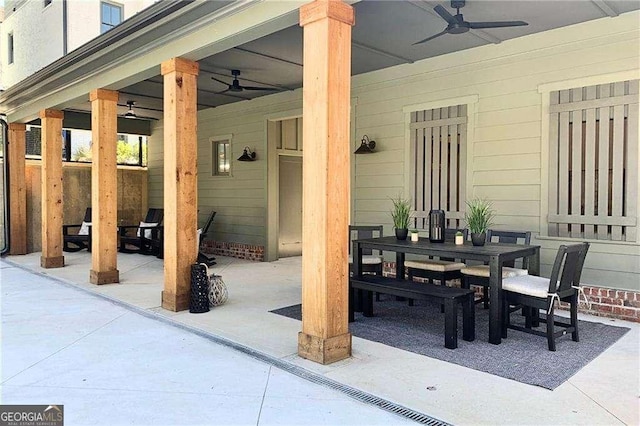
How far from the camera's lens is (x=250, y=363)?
11.2 feet

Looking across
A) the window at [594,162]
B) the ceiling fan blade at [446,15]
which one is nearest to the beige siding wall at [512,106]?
the window at [594,162]

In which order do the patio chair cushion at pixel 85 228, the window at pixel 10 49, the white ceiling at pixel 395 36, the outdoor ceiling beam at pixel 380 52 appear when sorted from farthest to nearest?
the window at pixel 10 49
the patio chair cushion at pixel 85 228
the outdoor ceiling beam at pixel 380 52
the white ceiling at pixel 395 36

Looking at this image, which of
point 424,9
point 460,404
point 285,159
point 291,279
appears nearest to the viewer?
point 460,404

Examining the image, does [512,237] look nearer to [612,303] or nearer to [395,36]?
[612,303]

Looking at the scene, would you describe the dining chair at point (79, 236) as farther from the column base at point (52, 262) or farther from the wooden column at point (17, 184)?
the column base at point (52, 262)

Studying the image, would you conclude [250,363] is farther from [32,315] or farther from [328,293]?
[32,315]

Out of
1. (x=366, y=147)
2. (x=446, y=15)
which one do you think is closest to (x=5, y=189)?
(x=366, y=147)

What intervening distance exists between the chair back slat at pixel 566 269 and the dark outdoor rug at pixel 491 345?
0.47 meters

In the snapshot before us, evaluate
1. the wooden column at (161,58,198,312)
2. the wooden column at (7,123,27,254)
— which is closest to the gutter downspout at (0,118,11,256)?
the wooden column at (7,123,27,254)

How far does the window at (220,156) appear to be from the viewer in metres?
9.53

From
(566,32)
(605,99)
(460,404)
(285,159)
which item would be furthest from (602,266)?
(285,159)

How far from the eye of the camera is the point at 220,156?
9766 mm

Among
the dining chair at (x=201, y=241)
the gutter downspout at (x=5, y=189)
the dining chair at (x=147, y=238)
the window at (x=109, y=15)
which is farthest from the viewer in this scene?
the window at (x=109, y=15)

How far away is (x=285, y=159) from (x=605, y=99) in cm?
551
